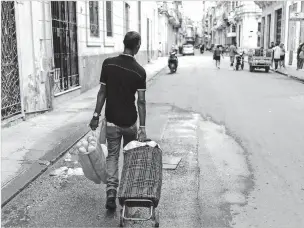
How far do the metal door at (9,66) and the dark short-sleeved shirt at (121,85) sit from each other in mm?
4811

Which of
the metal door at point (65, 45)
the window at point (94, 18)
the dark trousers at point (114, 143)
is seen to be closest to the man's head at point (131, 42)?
the dark trousers at point (114, 143)

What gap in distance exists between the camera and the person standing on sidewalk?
4.07 meters

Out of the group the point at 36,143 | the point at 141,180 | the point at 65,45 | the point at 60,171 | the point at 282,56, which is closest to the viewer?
the point at 141,180

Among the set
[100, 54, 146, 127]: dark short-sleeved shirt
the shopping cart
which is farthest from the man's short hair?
the shopping cart

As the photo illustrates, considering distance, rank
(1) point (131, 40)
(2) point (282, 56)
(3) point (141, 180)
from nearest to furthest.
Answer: (3) point (141, 180) < (1) point (131, 40) < (2) point (282, 56)

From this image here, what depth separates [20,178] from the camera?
17.4 feet

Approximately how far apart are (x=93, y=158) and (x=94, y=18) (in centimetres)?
1246

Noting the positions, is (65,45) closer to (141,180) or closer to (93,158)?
(93,158)

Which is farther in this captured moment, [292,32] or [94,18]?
[292,32]

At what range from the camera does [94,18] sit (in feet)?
52.0

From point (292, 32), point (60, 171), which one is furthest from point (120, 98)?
point (292, 32)

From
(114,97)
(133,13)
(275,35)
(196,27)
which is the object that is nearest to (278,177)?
(114,97)

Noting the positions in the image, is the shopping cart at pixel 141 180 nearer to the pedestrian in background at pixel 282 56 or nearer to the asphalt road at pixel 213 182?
the asphalt road at pixel 213 182

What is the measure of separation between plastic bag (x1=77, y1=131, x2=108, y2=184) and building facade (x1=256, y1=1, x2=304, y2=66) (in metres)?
19.0
